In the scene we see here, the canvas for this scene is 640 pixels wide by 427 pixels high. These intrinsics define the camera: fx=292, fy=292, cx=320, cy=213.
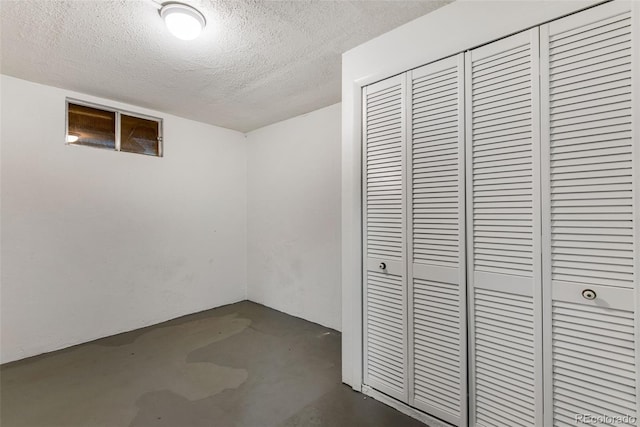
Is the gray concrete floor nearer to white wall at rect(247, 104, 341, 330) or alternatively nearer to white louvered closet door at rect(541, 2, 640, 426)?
white wall at rect(247, 104, 341, 330)

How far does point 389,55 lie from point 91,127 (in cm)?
302

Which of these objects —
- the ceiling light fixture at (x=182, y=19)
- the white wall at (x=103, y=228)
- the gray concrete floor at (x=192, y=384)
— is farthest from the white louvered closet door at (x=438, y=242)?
the white wall at (x=103, y=228)

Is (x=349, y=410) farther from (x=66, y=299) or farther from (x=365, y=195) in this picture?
(x=66, y=299)

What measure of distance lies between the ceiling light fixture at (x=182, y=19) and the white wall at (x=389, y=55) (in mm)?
1034

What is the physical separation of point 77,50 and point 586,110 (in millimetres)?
3187

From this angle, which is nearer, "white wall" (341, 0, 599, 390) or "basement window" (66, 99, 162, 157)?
"white wall" (341, 0, 599, 390)

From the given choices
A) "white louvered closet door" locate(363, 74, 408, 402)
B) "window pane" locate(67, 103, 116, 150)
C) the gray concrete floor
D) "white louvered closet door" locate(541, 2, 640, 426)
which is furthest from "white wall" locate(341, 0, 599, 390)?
"window pane" locate(67, 103, 116, 150)

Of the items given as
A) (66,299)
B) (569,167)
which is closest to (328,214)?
(569,167)

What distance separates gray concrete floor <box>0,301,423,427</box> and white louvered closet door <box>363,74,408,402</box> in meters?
0.30

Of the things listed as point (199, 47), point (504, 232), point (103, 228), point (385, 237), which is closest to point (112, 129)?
point (103, 228)

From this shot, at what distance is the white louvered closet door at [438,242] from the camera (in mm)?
1710

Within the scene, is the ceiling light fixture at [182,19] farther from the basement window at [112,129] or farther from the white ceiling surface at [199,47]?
the basement window at [112,129]

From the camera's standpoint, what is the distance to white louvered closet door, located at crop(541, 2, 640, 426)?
4.15 feet

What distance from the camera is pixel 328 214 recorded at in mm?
3328
